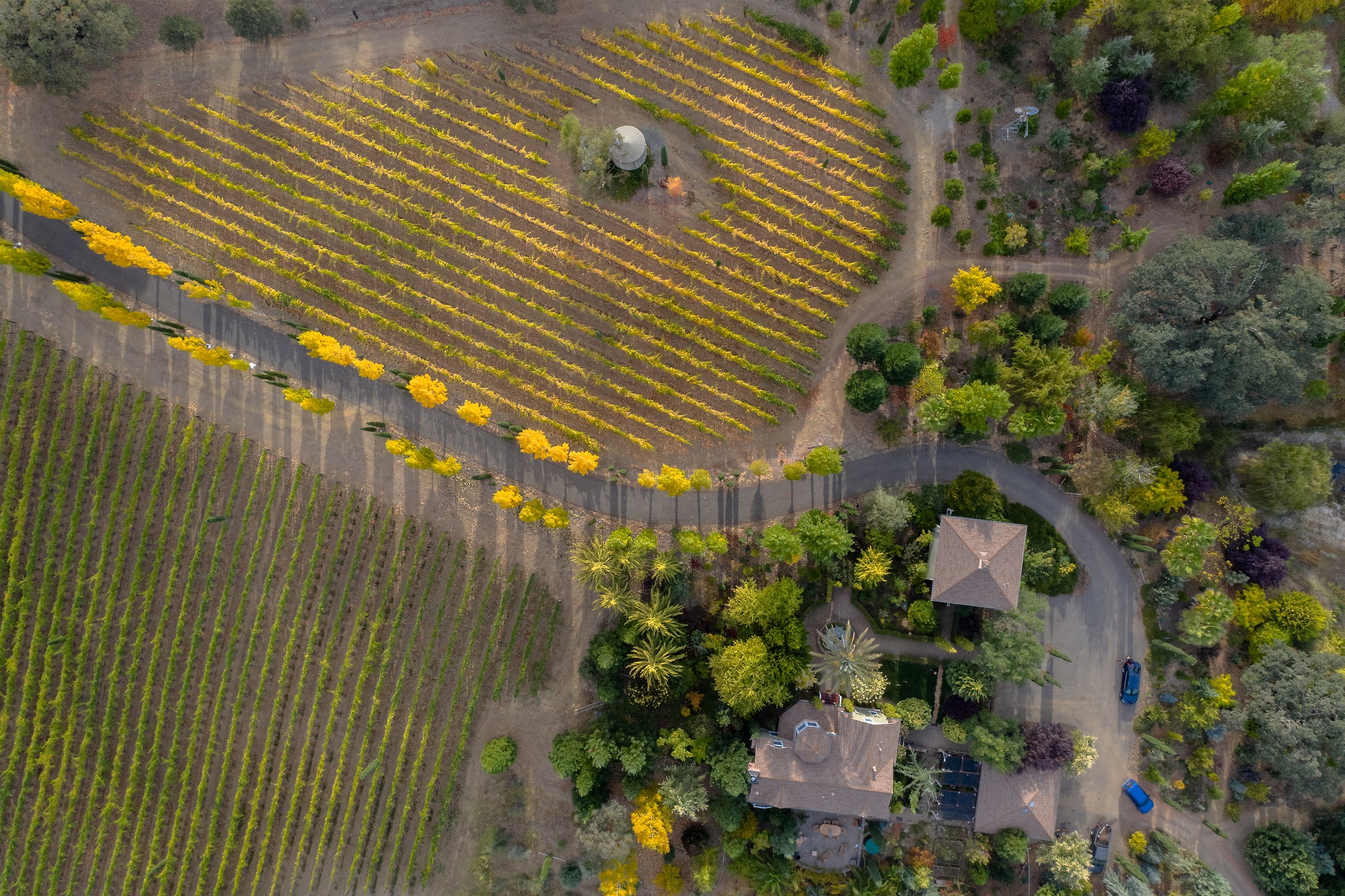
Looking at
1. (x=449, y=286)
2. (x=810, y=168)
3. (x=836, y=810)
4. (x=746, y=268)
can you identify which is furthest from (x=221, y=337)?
(x=836, y=810)

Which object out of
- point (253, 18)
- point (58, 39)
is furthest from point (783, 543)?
point (58, 39)

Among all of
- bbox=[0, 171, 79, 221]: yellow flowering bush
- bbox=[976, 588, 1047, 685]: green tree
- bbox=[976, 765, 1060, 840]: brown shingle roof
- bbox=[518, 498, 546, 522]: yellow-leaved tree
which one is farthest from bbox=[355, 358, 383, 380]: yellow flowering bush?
bbox=[976, 765, 1060, 840]: brown shingle roof

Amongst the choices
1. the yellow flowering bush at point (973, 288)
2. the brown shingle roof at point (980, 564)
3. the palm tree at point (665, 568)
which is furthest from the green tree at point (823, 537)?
the yellow flowering bush at point (973, 288)

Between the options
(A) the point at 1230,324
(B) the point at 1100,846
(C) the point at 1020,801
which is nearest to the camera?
(A) the point at 1230,324

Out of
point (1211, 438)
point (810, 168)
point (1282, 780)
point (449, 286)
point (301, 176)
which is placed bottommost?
point (1282, 780)

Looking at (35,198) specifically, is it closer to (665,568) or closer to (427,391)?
(427,391)

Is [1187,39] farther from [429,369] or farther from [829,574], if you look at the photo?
[429,369]
